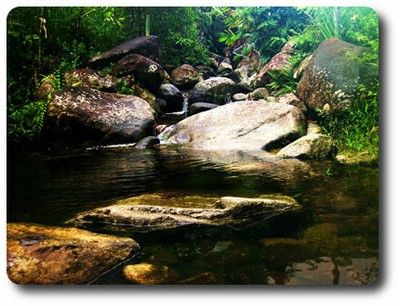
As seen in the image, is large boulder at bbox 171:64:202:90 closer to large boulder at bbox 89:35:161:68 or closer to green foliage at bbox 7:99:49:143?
large boulder at bbox 89:35:161:68

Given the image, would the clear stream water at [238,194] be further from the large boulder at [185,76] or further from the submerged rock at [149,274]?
the large boulder at [185,76]

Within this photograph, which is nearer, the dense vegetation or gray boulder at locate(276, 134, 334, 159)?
the dense vegetation

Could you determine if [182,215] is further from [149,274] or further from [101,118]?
[101,118]

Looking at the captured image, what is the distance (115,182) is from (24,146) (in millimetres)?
745

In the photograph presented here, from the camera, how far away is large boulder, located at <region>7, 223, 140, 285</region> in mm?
2250

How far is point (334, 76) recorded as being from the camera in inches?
133

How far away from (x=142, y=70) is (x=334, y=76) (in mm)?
1766

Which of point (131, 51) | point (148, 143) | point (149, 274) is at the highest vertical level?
point (131, 51)

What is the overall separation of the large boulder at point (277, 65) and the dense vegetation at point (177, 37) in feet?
0.20

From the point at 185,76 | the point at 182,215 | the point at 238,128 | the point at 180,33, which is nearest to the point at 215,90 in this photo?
the point at 185,76

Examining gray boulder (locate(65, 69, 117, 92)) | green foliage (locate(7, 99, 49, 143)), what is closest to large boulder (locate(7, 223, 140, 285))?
green foliage (locate(7, 99, 49, 143))

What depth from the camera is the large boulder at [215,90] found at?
3.66m

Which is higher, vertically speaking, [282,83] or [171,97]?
[282,83]

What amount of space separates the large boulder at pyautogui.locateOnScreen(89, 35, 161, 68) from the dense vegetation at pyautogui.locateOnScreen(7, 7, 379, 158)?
0.06 meters
